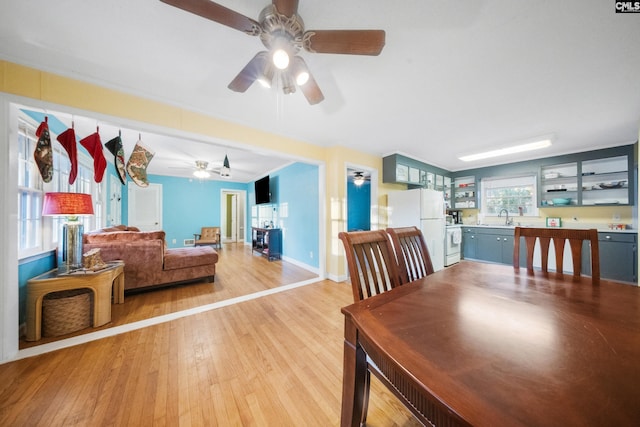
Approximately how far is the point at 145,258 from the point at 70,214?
1.12 meters

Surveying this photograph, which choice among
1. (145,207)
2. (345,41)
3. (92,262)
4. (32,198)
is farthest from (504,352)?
(145,207)

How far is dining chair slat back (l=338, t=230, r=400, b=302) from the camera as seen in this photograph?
3.52ft

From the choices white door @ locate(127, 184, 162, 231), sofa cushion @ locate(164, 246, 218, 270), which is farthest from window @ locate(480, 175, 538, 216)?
white door @ locate(127, 184, 162, 231)

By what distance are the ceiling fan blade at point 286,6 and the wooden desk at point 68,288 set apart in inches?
108

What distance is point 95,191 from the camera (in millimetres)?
3600

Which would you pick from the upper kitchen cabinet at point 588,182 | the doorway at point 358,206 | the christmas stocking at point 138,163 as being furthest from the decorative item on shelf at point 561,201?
the christmas stocking at point 138,163

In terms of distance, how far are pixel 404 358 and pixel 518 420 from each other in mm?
221

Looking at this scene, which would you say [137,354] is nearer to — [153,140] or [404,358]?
[404,358]

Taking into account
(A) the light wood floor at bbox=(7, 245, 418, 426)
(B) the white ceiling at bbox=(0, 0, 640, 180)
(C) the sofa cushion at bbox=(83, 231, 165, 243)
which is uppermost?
(B) the white ceiling at bbox=(0, 0, 640, 180)

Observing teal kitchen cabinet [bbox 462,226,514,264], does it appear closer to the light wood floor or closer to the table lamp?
the light wood floor

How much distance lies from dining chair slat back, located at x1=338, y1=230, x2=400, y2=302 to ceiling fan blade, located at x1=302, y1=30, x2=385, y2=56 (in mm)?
1107

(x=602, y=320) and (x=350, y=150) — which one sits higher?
(x=350, y=150)

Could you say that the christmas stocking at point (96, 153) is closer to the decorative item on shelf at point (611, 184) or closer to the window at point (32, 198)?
the window at point (32, 198)

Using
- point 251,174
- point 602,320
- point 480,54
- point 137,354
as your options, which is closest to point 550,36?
point 480,54
